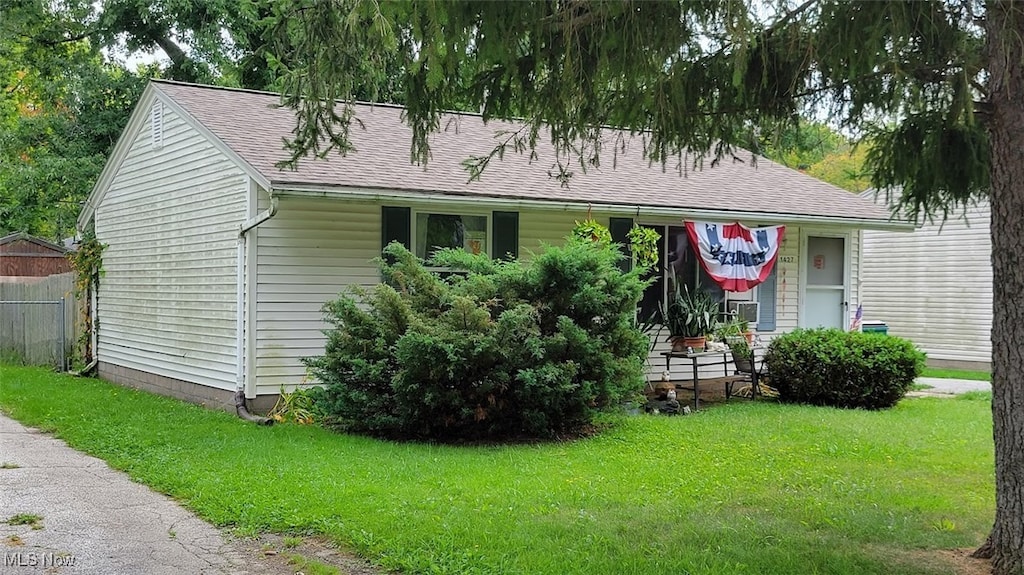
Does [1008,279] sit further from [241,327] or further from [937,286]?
[937,286]

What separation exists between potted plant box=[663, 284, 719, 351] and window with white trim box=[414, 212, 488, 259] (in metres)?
2.71

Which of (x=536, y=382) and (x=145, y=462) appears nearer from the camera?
(x=145, y=462)

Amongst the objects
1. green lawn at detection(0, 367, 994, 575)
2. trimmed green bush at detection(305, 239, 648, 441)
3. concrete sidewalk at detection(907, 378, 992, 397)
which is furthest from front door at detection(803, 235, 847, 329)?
trimmed green bush at detection(305, 239, 648, 441)

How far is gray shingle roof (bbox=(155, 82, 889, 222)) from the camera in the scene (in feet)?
36.1

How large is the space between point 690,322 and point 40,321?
41.6 ft

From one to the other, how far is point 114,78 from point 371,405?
15898 millimetres

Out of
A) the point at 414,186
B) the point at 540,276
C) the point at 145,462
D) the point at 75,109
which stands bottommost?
the point at 145,462

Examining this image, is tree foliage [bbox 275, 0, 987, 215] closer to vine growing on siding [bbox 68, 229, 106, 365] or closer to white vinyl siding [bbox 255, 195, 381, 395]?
white vinyl siding [bbox 255, 195, 381, 395]

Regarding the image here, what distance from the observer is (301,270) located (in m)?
11.0

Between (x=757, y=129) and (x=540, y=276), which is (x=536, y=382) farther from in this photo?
(x=757, y=129)

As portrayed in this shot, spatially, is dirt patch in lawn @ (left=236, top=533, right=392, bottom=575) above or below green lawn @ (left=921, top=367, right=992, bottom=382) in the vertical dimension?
above

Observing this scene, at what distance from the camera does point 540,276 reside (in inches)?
374

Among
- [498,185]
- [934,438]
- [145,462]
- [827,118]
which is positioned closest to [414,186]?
[498,185]

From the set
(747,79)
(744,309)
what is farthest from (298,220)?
(744,309)
